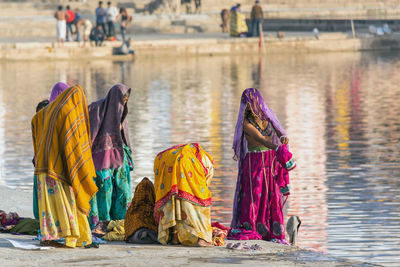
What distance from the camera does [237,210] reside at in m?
7.74

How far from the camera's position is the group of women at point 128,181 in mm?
6723

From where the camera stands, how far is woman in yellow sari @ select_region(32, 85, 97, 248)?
21.9 feet

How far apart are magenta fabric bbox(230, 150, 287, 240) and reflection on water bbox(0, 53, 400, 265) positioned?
459 millimetres

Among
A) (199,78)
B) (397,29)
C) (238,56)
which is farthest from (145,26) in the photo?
(199,78)

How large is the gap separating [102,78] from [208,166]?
1651 cm

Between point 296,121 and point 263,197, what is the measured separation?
8.51 m

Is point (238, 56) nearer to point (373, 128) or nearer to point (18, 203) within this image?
point (373, 128)

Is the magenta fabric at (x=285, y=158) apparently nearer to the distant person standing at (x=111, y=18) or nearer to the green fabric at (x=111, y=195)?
the green fabric at (x=111, y=195)

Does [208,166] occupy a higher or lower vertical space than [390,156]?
higher

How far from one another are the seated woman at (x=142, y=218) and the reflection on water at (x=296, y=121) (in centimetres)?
130

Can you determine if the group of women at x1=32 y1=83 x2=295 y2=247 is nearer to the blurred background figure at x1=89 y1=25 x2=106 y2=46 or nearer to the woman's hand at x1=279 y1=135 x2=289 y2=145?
the woman's hand at x1=279 y1=135 x2=289 y2=145

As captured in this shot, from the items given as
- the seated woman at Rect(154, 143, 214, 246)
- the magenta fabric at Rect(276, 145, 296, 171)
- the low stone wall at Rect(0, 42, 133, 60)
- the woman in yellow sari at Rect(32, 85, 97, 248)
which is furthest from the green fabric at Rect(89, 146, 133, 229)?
the low stone wall at Rect(0, 42, 133, 60)

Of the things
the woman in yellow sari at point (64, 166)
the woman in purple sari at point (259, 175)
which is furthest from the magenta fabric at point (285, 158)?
the woman in yellow sari at point (64, 166)

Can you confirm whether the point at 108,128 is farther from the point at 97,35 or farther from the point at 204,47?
the point at 204,47
